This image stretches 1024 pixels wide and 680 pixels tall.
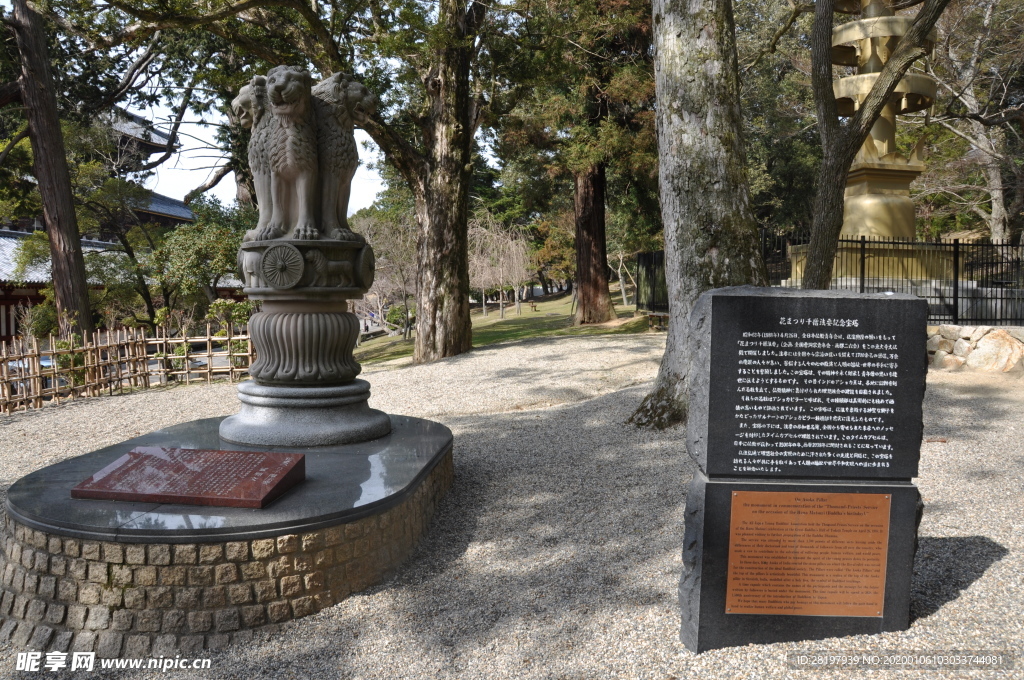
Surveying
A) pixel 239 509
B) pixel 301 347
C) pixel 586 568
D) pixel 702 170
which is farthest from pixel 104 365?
pixel 586 568

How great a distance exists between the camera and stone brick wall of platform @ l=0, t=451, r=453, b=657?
3.52 meters

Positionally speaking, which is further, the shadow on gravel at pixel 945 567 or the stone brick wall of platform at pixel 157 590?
the stone brick wall of platform at pixel 157 590

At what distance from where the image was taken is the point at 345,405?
18.7ft

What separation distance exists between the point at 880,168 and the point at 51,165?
16421 mm

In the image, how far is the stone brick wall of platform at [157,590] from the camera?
3523mm

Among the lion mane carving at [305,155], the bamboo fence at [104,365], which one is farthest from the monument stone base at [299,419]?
the bamboo fence at [104,365]

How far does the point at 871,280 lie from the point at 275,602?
10.5m

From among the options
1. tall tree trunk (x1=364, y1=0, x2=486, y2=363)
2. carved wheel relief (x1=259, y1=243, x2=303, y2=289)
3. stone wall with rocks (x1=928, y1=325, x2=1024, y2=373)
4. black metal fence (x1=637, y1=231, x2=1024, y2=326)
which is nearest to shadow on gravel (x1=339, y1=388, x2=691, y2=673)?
carved wheel relief (x1=259, y1=243, x2=303, y2=289)

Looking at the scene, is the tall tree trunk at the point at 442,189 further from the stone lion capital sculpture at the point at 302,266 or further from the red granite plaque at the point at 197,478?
the red granite plaque at the point at 197,478

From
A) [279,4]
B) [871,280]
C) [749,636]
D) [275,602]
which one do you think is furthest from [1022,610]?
[279,4]

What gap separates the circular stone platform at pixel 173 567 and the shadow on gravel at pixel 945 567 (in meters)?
2.78

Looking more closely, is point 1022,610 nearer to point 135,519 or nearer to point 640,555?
point 640,555

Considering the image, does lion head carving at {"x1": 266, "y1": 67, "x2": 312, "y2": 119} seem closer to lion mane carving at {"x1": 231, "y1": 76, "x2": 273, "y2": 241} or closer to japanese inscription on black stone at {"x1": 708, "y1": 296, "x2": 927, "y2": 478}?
lion mane carving at {"x1": 231, "y1": 76, "x2": 273, "y2": 241}

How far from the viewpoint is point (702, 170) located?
6598 mm
